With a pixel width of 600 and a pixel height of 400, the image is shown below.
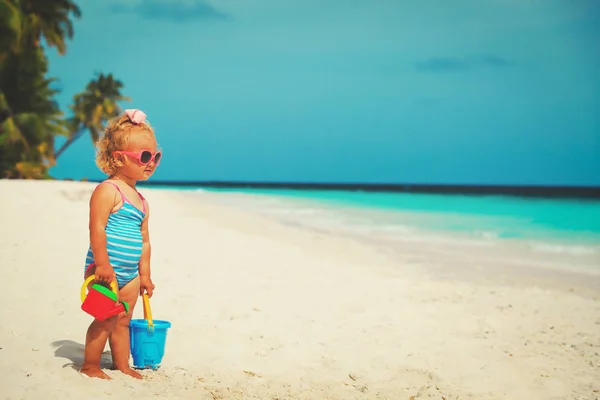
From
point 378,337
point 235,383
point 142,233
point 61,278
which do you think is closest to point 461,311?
point 378,337

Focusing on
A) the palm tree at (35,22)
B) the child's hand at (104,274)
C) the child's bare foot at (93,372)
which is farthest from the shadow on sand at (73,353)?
the palm tree at (35,22)

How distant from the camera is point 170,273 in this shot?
20.6ft

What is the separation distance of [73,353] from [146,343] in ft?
1.69

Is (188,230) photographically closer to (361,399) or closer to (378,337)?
(378,337)

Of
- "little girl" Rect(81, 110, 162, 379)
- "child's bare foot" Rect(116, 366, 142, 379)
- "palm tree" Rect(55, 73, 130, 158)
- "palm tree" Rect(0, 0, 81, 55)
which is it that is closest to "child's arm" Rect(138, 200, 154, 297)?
"little girl" Rect(81, 110, 162, 379)

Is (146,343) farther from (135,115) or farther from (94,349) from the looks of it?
(135,115)

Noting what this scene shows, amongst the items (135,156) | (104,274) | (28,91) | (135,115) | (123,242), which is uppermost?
(28,91)

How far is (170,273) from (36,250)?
162cm

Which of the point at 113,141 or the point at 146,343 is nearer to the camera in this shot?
the point at 113,141

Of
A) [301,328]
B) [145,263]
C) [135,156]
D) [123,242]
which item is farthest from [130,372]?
[301,328]

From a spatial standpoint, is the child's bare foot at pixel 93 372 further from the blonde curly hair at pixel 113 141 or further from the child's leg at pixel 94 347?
the blonde curly hair at pixel 113 141

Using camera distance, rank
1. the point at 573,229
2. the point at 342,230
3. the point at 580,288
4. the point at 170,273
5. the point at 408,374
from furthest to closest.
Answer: the point at 573,229 → the point at 342,230 → the point at 580,288 → the point at 170,273 → the point at 408,374

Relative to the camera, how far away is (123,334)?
3217mm

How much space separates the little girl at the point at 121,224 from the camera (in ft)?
9.94
